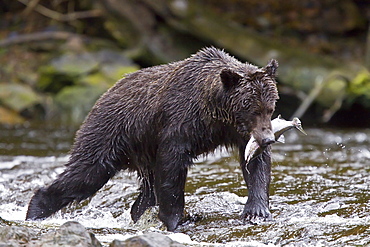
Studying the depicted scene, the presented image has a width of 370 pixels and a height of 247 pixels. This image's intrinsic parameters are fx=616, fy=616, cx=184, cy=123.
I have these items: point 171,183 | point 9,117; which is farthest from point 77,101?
point 171,183

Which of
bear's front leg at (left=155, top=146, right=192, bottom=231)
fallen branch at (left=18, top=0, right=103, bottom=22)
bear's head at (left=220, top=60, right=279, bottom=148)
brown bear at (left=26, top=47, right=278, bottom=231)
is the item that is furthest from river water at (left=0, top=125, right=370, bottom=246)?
fallen branch at (left=18, top=0, right=103, bottom=22)

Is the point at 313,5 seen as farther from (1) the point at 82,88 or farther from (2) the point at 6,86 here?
(2) the point at 6,86

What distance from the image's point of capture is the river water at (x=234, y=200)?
213 inches

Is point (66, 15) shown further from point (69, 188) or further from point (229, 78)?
point (229, 78)

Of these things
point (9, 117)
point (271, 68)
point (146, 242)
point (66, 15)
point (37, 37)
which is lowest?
point (146, 242)

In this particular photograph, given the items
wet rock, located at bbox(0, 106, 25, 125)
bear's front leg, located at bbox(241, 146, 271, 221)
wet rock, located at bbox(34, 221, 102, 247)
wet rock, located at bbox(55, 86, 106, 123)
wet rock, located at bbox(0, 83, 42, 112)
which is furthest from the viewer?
wet rock, located at bbox(0, 83, 42, 112)

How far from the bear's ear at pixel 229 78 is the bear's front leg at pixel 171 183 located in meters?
0.85

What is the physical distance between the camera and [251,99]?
18.5ft

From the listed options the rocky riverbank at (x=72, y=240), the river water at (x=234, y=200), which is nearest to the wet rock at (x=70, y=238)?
the rocky riverbank at (x=72, y=240)

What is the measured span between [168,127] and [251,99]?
3.26 feet

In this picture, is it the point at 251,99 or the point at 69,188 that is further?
the point at 69,188

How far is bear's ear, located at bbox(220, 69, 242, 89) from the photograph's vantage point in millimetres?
5664

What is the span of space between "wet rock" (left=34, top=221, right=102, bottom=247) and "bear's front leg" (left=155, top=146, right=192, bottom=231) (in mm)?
1645

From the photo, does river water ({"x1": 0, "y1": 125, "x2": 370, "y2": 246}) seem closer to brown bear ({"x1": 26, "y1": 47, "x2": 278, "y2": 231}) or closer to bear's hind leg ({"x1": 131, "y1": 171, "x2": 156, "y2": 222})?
bear's hind leg ({"x1": 131, "y1": 171, "x2": 156, "y2": 222})
